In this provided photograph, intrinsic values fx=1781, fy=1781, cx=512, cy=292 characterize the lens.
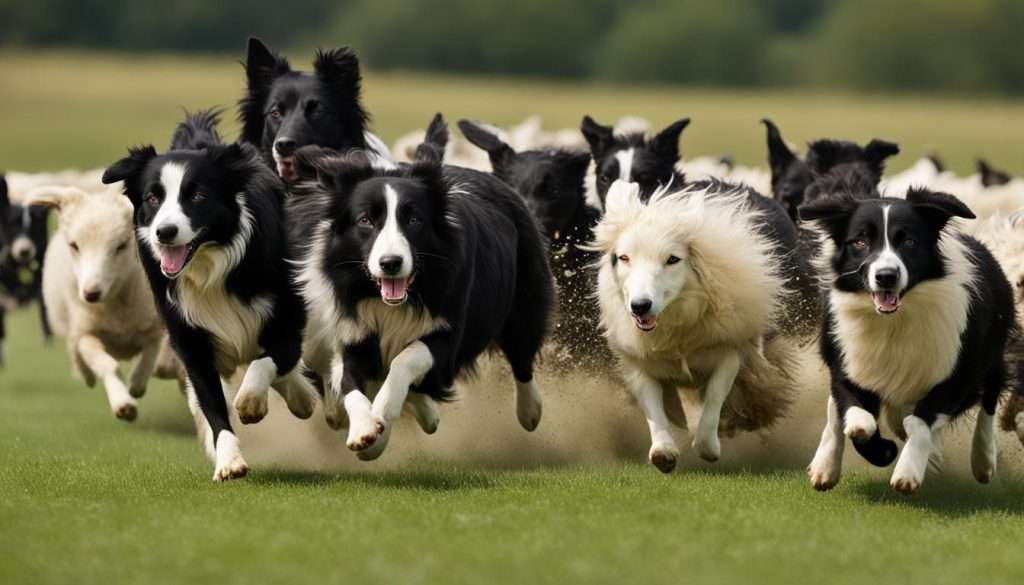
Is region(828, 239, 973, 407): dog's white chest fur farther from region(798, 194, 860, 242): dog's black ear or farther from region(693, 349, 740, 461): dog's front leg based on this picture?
region(693, 349, 740, 461): dog's front leg

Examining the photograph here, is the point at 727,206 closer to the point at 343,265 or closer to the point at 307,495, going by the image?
the point at 343,265

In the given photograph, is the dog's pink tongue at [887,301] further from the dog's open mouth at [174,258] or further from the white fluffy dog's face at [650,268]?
the dog's open mouth at [174,258]

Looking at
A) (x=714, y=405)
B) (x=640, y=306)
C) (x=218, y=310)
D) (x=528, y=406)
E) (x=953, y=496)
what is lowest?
(x=528, y=406)

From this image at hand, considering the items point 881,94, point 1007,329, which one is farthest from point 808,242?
point 881,94

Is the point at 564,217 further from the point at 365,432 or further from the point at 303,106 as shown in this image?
the point at 365,432

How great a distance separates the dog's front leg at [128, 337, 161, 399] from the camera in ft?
41.0

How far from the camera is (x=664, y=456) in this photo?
9.23 metres

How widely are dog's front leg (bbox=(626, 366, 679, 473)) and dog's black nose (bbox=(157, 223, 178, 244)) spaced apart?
2692 millimetres

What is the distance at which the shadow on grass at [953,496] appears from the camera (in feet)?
27.8

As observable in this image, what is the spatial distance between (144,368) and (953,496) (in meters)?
6.01

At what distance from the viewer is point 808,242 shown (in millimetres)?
11484

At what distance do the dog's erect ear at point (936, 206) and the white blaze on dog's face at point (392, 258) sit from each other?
245 centimetres

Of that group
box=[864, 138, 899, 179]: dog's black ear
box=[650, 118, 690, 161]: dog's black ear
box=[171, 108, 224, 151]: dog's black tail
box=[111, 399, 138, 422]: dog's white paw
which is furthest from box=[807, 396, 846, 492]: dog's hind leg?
box=[111, 399, 138, 422]: dog's white paw

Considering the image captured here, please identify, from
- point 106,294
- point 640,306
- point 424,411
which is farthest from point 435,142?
point 640,306
